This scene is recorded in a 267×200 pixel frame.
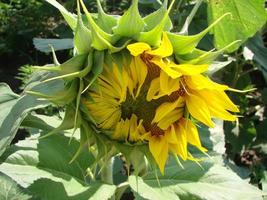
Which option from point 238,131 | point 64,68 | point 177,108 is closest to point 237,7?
point 177,108

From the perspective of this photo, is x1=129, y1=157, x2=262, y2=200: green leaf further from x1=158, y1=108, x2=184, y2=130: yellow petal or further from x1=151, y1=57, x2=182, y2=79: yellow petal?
x1=151, y1=57, x2=182, y2=79: yellow petal

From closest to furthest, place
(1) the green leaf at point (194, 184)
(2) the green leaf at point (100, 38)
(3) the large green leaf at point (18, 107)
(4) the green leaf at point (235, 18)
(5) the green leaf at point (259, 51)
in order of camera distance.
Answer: (2) the green leaf at point (100, 38) < (3) the large green leaf at point (18, 107) < (1) the green leaf at point (194, 184) < (4) the green leaf at point (235, 18) < (5) the green leaf at point (259, 51)

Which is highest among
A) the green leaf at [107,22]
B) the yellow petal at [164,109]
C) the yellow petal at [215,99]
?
the green leaf at [107,22]

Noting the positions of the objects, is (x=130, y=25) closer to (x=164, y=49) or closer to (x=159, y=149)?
(x=164, y=49)

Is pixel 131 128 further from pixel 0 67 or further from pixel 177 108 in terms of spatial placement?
pixel 0 67

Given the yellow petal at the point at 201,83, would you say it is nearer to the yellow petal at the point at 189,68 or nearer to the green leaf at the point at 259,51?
the yellow petal at the point at 189,68

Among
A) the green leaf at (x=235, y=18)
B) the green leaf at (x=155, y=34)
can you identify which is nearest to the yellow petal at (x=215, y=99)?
the green leaf at (x=155, y=34)

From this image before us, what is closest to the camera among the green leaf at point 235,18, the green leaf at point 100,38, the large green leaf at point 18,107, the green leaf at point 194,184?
the green leaf at point 100,38

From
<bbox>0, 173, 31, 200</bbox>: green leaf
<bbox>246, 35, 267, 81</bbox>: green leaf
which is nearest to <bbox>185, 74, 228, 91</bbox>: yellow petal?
<bbox>0, 173, 31, 200</bbox>: green leaf
